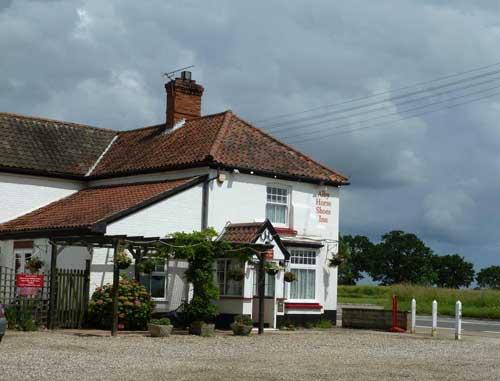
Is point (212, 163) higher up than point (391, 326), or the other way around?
point (212, 163)

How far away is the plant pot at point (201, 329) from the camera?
77.6 ft

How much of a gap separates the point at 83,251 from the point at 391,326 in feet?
35.1

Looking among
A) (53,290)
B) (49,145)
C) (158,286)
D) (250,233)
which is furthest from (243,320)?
(49,145)

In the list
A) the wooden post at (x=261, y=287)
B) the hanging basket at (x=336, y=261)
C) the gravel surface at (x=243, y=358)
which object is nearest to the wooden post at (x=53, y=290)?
the gravel surface at (x=243, y=358)

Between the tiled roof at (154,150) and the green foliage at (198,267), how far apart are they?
3.92m

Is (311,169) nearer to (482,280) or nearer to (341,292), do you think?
(341,292)

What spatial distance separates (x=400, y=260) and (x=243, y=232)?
327 ft

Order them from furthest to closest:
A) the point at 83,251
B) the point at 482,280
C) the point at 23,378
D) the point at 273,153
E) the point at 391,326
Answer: the point at 482,280 < the point at 273,153 < the point at 391,326 < the point at 83,251 < the point at 23,378

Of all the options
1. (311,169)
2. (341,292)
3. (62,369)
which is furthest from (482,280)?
(62,369)

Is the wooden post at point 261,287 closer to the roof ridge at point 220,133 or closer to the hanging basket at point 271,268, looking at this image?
the hanging basket at point 271,268

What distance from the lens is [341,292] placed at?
74.8 meters

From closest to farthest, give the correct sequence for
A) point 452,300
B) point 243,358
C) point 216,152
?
point 243,358
point 216,152
point 452,300

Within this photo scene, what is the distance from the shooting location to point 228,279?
2720 centimetres

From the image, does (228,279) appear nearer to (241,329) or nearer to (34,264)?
(241,329)
